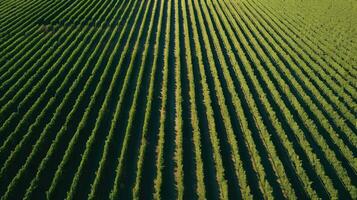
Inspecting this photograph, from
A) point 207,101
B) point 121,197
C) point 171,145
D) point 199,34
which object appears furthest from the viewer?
point 199,34

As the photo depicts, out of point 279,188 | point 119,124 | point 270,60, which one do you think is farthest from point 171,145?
point 270,60

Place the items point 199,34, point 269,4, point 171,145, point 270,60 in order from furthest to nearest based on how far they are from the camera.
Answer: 1. point 269,4
2. point 199,34
3. point 270,60
4. point 171,145

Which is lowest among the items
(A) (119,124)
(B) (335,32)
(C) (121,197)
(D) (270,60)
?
(C) (121,197)

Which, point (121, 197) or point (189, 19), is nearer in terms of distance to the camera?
point (121, 197)

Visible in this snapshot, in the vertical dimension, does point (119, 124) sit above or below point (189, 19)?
below

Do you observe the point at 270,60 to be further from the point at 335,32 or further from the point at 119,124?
the point at 119,124

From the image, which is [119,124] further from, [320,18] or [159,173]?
[320,18]

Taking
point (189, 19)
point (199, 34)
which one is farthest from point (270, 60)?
point (189, 19)
